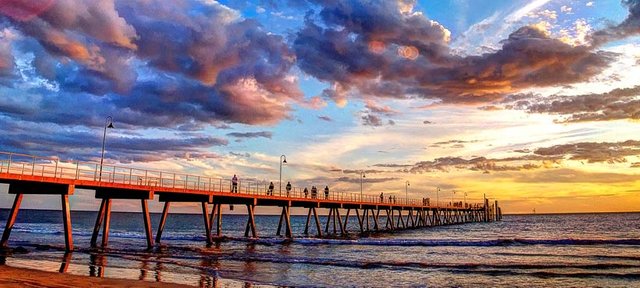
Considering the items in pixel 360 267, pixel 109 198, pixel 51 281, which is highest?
pixel 109 198

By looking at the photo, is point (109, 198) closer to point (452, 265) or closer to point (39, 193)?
point (39, 193)

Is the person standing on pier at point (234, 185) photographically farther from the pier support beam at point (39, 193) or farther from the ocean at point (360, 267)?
the pier support beam at point (39, 193)

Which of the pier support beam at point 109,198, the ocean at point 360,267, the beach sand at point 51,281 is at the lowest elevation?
the ocean at point 360,267

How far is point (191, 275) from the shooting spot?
17391mm

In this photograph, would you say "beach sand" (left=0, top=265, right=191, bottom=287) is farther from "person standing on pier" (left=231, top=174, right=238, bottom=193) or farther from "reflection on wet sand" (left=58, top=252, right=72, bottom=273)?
"person standing on pier" (left=231, top=174, right=238, bottom=193)

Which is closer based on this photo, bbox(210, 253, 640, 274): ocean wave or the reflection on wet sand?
the reflection on wet sand

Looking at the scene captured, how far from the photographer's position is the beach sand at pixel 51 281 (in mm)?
12318

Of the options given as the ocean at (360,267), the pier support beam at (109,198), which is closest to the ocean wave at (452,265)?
the ocean at (360,267)

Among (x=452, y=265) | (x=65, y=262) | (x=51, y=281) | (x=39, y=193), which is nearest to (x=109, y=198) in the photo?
(x=39, y=193)

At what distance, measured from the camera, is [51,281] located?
43.3 feet

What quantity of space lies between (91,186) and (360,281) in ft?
47.9

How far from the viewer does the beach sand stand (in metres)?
12.3

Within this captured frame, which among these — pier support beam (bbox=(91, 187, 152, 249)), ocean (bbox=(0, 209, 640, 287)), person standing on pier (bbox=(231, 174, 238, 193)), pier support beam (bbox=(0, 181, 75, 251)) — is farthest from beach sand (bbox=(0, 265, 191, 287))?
person standing on pier (bbox=(231, 174, 238, 193))

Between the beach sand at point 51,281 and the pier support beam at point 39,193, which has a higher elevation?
the pier support beam at point 39,193
